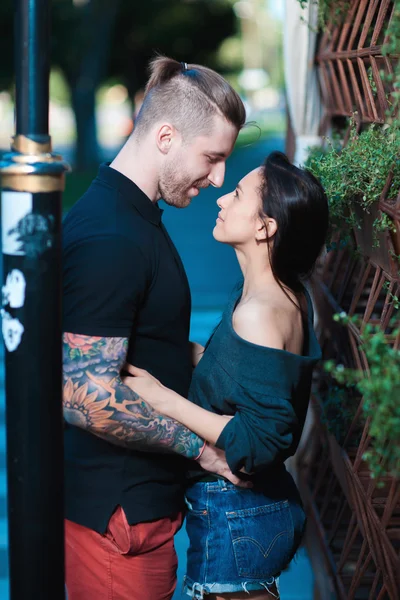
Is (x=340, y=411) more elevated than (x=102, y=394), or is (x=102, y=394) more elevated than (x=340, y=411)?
(x=102, y=394)

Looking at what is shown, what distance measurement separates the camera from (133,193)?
7.77 feet

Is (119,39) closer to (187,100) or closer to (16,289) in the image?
(187,100)

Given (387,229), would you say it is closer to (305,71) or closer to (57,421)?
(57,421)

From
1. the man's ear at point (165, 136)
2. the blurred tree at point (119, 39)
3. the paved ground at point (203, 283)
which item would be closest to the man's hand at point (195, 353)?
the man's ear at point (165, 136)

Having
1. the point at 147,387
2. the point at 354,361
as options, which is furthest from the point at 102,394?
the point at 354,361

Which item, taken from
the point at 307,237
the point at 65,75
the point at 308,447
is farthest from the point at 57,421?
the point at 65,75

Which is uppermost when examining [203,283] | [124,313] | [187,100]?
[187,100]

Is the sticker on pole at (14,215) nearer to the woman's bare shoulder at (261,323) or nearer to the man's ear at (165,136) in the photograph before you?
the woman's bare shoulder at (261,323)

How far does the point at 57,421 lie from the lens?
1606 mm

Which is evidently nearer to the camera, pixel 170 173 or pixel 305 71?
pixel 170 173


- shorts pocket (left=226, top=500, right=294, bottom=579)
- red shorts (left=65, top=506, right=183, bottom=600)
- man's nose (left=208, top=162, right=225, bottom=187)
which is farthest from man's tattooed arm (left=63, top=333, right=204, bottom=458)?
man's nose (left=208, top=162, right=225, bottom=187)

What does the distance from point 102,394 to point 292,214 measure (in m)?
0.71

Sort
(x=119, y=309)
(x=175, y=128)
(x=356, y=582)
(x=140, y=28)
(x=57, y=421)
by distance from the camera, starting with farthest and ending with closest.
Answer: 1. (x=140, y=28)
2. (x=356, y=582)
3. (x=175, y=128)
4. (x=119, y=309)
5. (x=57, y=421)

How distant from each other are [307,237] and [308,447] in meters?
2.15
